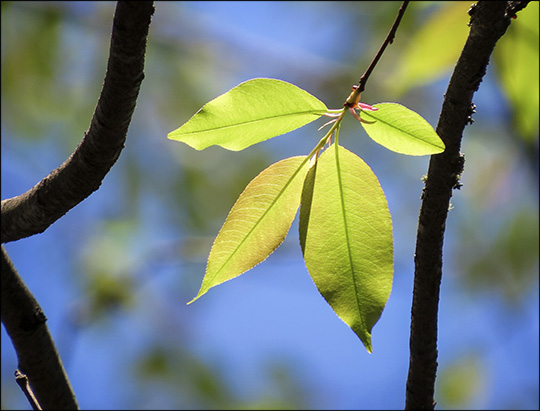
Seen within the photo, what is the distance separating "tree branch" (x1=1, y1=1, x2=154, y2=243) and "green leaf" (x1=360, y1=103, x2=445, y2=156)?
0.67 ft

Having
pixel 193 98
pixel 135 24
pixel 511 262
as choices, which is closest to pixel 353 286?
pixel 135 24

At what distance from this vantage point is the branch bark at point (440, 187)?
0.42 metres

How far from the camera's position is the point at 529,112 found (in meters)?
0.95

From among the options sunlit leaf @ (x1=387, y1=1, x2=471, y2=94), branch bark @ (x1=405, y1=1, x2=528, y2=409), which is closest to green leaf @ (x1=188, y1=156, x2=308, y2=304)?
branch bark @ (x1=405, y1=1, x2=528, y2=409)

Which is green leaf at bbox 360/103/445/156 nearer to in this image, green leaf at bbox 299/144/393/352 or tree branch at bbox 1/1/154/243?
green leaf at bbox 299/144/393/352

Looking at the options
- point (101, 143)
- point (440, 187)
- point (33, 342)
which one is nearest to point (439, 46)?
point (440, 187)

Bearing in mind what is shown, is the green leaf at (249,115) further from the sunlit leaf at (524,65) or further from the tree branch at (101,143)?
the sunlit leaf at (524,65)

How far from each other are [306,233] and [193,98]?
2.17 metres

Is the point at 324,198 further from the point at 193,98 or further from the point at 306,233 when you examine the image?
the point at 193,98

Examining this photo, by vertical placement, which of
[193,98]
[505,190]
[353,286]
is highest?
[193,98]

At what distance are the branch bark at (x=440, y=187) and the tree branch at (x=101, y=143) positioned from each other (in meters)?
0.25

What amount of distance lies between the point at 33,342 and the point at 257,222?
0.33 meters

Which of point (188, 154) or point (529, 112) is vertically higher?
point (188, 154)

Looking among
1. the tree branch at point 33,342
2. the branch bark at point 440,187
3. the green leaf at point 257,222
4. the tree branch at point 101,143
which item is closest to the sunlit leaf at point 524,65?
the branch bark at point 440,187
